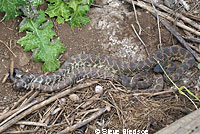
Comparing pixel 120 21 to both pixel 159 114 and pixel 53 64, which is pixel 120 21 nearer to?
pixel 53 64

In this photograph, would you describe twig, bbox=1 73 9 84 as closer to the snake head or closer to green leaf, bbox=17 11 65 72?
the snake head

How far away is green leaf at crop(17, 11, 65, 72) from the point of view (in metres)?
5.29

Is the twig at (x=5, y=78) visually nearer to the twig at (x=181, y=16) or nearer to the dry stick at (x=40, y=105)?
the dry stick at (x=40, y=105)

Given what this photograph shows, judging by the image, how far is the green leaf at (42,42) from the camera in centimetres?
529

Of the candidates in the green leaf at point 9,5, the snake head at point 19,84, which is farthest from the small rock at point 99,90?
the green leaf at point 9,5

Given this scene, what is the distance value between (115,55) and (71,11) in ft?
4.84

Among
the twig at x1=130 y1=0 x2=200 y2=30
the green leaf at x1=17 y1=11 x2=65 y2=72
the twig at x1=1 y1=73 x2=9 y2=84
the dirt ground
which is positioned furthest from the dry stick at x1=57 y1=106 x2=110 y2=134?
the twig at x1=130 y1=0 x2=200 y2=30

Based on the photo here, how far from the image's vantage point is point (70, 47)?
5.77m

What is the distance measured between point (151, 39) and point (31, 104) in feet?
10.5

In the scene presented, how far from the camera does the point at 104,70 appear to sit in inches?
227

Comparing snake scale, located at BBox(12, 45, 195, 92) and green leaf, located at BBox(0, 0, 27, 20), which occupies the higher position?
green leaf, located at BBox(0, 0, 27, 20)

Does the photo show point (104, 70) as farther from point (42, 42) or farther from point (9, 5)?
point (9, 5)

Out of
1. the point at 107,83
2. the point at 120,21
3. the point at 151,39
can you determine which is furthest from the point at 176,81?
the point at 120,21

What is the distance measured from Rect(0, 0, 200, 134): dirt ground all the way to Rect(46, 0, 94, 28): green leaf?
0.17 metres
